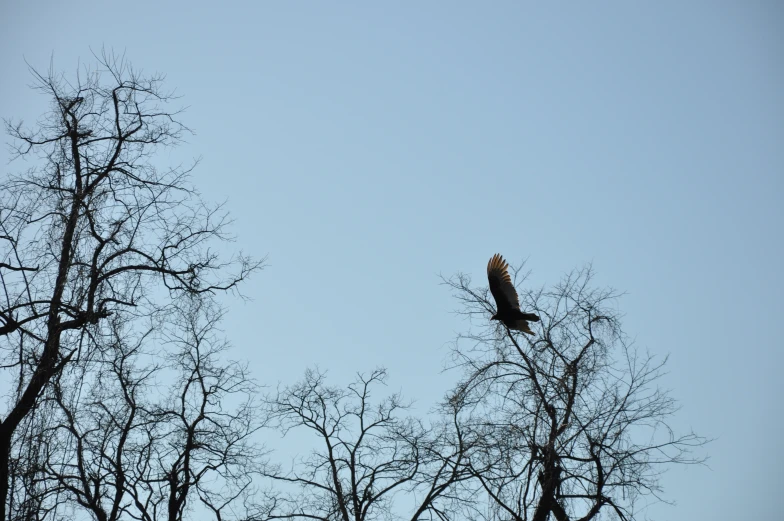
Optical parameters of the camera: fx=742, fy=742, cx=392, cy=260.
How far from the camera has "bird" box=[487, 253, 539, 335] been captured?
9.73 m

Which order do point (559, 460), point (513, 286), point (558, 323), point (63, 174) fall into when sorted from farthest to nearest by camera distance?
point (513, 286)
point (558, 323)
point (559, 460)
point (63, 174)

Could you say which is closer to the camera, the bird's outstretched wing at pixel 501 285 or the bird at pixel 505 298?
the bird at pixel 505 298

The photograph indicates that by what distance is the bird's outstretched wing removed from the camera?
10.3 metres

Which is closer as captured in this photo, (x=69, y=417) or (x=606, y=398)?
(x=69, y=417)

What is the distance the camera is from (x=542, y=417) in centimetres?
809

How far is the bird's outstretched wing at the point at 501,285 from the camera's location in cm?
1029

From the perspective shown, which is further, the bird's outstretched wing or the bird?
the bird's outstretched wing

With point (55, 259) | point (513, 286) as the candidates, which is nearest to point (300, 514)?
point (513, 286)

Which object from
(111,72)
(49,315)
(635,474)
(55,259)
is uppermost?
(111,72)

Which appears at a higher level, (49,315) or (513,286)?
(513,286)

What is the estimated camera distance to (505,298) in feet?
34.2

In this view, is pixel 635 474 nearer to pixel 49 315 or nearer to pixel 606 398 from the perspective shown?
pixel 606 398

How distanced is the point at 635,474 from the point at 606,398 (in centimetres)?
84

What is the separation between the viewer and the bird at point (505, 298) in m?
9.73
